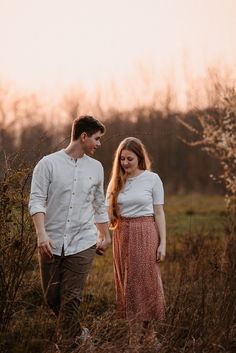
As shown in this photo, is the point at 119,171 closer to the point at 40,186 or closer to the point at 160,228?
the point at 160,228

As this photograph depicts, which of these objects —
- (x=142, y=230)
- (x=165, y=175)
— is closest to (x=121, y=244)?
(x=142, y=230)

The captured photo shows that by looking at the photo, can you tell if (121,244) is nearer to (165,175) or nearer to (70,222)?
(70,222)

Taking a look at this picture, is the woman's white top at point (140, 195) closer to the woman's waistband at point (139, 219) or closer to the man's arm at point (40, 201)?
the woman's waistband at point (139, 219)

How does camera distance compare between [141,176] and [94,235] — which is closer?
[94,235]

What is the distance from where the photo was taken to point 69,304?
5734 mm

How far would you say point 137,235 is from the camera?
6.45 m

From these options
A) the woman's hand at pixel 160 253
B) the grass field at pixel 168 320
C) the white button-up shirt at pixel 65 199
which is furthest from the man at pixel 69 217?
the woman's hand at pixel 160 253

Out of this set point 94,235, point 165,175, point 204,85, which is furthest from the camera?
point 165,175

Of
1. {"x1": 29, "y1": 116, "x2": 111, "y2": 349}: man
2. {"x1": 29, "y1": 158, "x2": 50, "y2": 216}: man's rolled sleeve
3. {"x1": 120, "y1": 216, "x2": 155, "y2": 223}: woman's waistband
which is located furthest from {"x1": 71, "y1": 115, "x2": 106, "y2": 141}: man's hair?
{"x1": 120, "y1": 216, "x2": 155, "y2": 223}: woman's waistband

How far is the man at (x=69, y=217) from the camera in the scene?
568 centimetres

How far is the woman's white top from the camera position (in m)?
6.46

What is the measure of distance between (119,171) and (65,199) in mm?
975

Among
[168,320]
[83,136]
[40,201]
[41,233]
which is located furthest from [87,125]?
[168,320]

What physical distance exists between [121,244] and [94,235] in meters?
0.69
